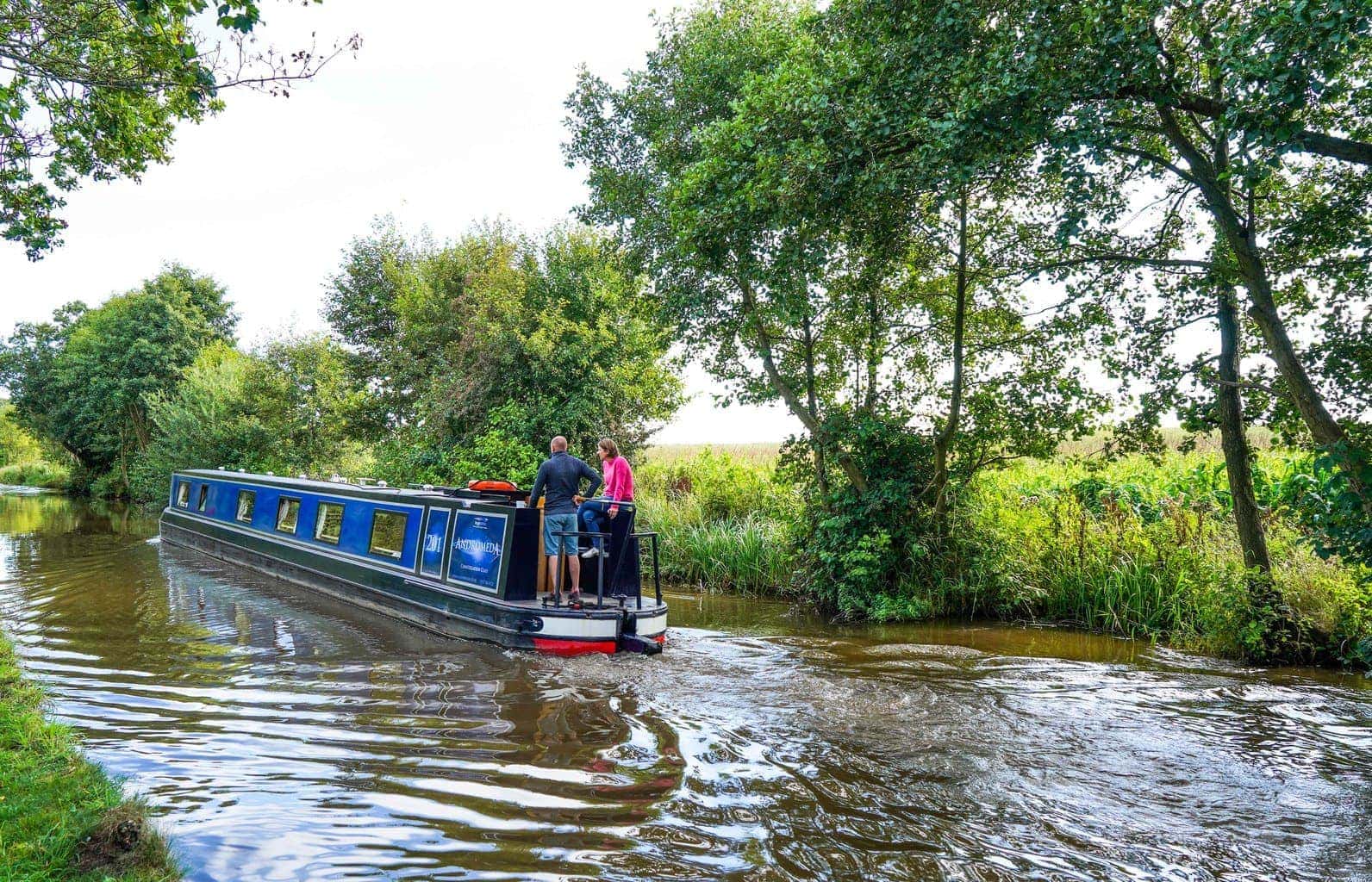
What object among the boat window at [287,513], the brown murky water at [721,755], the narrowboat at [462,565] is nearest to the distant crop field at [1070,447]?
the brown murky water at [721,755]

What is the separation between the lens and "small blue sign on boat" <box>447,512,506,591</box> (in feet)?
26.3

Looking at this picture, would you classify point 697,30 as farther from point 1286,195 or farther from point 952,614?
point 952,614

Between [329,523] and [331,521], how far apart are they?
2.2 inches

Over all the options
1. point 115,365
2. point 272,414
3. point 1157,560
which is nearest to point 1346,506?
point 1157,560

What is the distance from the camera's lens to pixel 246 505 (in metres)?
13.6

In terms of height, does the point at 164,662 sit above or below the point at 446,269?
below

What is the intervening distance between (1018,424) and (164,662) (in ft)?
28.6

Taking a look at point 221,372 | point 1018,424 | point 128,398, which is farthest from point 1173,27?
point 128,398

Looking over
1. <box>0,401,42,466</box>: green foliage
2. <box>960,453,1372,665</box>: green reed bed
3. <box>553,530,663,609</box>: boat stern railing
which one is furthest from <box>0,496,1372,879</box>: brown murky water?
<box>0,401,42,466</box>: green foliage

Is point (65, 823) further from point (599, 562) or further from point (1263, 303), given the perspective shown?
point (1263, 303)

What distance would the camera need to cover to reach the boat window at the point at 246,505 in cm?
1334

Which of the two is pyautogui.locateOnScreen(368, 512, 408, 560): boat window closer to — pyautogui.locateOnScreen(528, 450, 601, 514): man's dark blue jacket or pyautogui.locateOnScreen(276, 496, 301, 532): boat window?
pyautogui.locateOnScreen(276, 496, 301, 532): boat window

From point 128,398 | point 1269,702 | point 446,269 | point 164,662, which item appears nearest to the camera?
point 1269,702

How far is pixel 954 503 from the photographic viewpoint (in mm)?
10109
